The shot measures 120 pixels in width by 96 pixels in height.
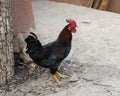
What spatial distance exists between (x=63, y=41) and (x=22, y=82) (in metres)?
0.72

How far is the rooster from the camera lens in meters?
4.28

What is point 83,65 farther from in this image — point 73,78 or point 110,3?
point 110,3

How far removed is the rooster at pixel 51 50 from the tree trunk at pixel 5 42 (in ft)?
0.80

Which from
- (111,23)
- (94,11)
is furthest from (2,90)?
(94,11)

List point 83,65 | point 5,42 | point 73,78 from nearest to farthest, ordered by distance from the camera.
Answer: point 5,42 → point 73,78 → point 83,65

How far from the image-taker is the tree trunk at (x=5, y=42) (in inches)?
169

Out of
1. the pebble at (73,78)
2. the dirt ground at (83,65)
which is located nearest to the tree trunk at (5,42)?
the dirt ground at (83,65)

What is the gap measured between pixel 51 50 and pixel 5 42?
55 centimetres

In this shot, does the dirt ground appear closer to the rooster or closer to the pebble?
the pebble

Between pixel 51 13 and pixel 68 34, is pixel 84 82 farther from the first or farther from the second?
pixel 51 13

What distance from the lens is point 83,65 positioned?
4.82 meters

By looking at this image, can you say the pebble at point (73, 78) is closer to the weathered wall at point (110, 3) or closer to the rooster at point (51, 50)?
the rooster at point (51, 50)

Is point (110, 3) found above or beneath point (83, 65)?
above

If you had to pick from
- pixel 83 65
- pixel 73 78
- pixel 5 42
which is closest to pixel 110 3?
pixel 83 65
